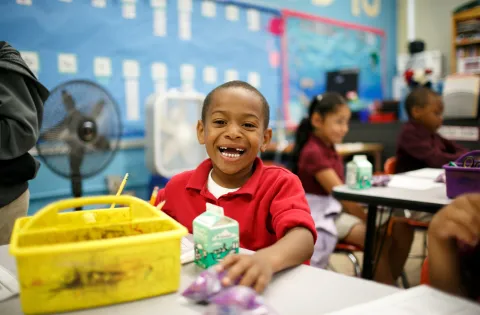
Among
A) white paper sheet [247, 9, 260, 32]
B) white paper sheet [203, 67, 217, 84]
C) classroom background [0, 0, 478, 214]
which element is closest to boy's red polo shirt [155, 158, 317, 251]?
classroom background [0, 0, 478, 214]

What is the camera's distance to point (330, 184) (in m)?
2.05

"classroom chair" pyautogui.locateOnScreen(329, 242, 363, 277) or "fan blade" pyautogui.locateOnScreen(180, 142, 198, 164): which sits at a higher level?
"fan blade" pyautogui.locateOnScreen(180, 142, 198, 164)

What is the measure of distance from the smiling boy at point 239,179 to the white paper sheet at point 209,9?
9.22ft

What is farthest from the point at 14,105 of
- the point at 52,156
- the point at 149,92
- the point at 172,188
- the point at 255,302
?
the point at 149,92

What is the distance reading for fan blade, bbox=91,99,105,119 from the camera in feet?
7.47

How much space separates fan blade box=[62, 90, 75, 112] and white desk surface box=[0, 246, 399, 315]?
1656 mm

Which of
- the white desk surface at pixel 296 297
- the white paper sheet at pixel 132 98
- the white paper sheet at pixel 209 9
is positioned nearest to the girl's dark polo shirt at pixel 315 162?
the white desk surface at pixel 296 297

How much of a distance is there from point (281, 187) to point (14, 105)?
88 centimetres

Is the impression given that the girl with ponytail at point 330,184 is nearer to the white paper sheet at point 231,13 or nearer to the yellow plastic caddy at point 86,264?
the yellow plastic caddy at point 86,264

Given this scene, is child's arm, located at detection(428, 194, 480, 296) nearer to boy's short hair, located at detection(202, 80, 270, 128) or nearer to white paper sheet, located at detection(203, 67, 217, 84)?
boy's short hair, located at detection(202, 80, 270, 128)

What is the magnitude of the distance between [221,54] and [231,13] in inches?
16.9

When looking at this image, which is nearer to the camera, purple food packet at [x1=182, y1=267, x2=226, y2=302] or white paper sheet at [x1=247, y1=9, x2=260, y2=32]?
purple food packet at [x1=182, y1=267, x2=226, y2=302]

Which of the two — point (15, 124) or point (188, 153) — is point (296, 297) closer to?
point (15, 124)

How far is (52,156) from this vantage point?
210 cm
